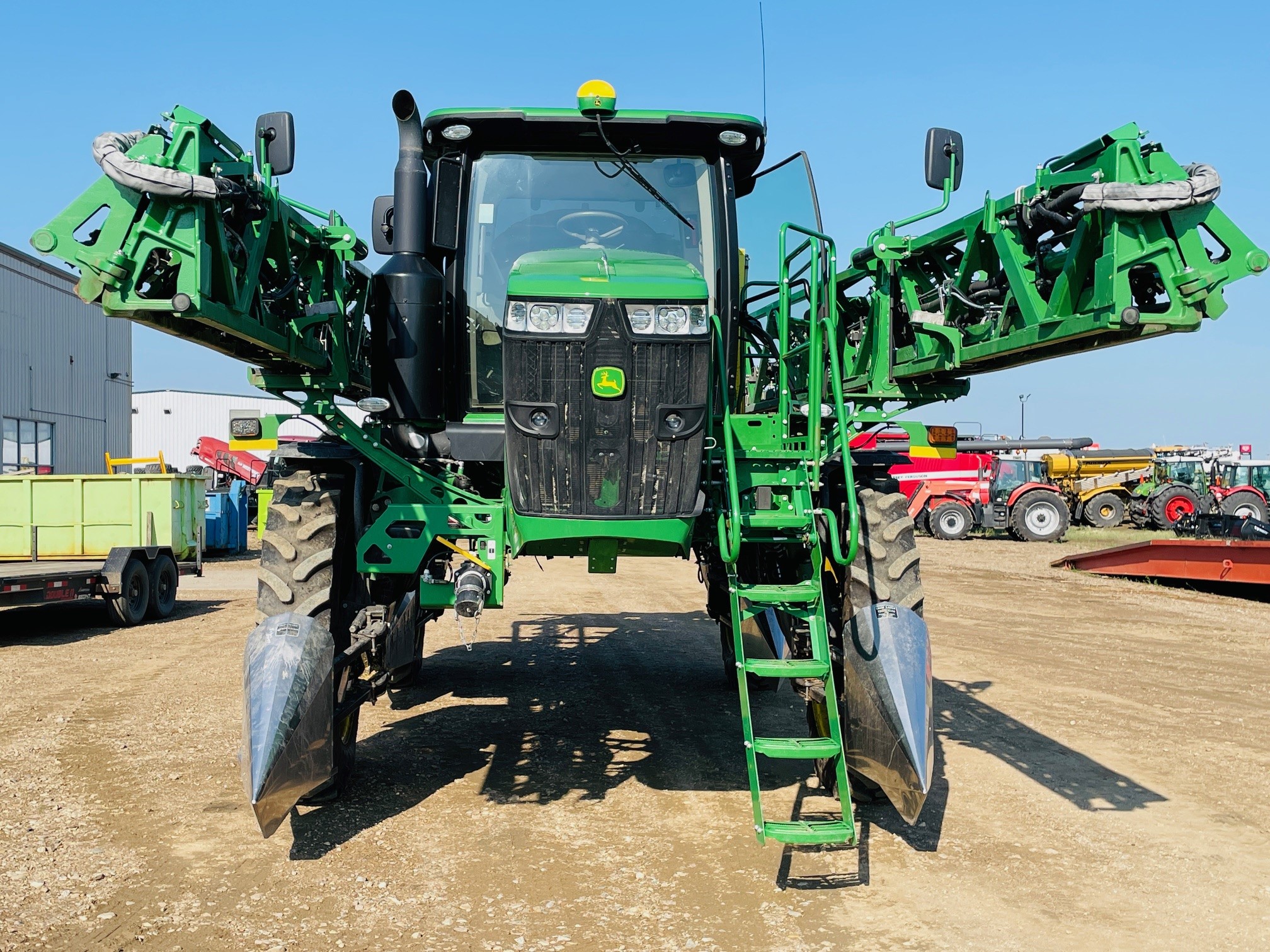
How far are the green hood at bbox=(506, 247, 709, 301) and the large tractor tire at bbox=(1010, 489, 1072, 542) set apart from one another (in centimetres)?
2344

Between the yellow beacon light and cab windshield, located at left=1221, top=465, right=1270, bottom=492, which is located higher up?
the yellow beacon light

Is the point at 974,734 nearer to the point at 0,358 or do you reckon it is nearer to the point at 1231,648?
the point at 1231,648

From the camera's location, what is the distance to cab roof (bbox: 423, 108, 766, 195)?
5145 millimetres

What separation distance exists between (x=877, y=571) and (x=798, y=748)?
43.4 inches

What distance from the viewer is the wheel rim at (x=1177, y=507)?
27.7 m

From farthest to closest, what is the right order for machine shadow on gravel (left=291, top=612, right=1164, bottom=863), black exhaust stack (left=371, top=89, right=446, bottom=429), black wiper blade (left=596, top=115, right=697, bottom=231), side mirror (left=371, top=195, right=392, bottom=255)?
1. side mirror (left=371, top=195, right=392, bottom=255)
2. black wiper blade (left=596, top=115, right=697, bottom=231)
3. black exhaust stack (left=371, top=89, right=446, bottom=429)
4. machine shadow on gravel (left=291, top=612, right=1164, bottom=863)

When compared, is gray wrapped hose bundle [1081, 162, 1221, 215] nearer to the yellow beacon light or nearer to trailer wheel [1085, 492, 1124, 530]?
the yellow beacon light

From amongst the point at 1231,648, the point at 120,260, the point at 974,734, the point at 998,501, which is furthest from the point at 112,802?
the point at 998,501

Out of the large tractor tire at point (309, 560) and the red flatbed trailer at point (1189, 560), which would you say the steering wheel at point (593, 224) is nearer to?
the large tractor tire at point (309, 560)

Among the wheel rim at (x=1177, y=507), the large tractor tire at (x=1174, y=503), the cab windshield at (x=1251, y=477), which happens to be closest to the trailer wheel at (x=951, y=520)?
the large tractor tire at (x=1174, y=503)

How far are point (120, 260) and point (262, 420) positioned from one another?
5.18ft

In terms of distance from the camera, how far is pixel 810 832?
3.90 m

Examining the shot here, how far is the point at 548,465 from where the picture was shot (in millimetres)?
4434

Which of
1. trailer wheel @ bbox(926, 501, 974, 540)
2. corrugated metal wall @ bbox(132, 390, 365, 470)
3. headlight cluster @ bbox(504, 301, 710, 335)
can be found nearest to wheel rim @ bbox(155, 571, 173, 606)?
headlight cluster @ bbox(504, 301, 710, 335)
